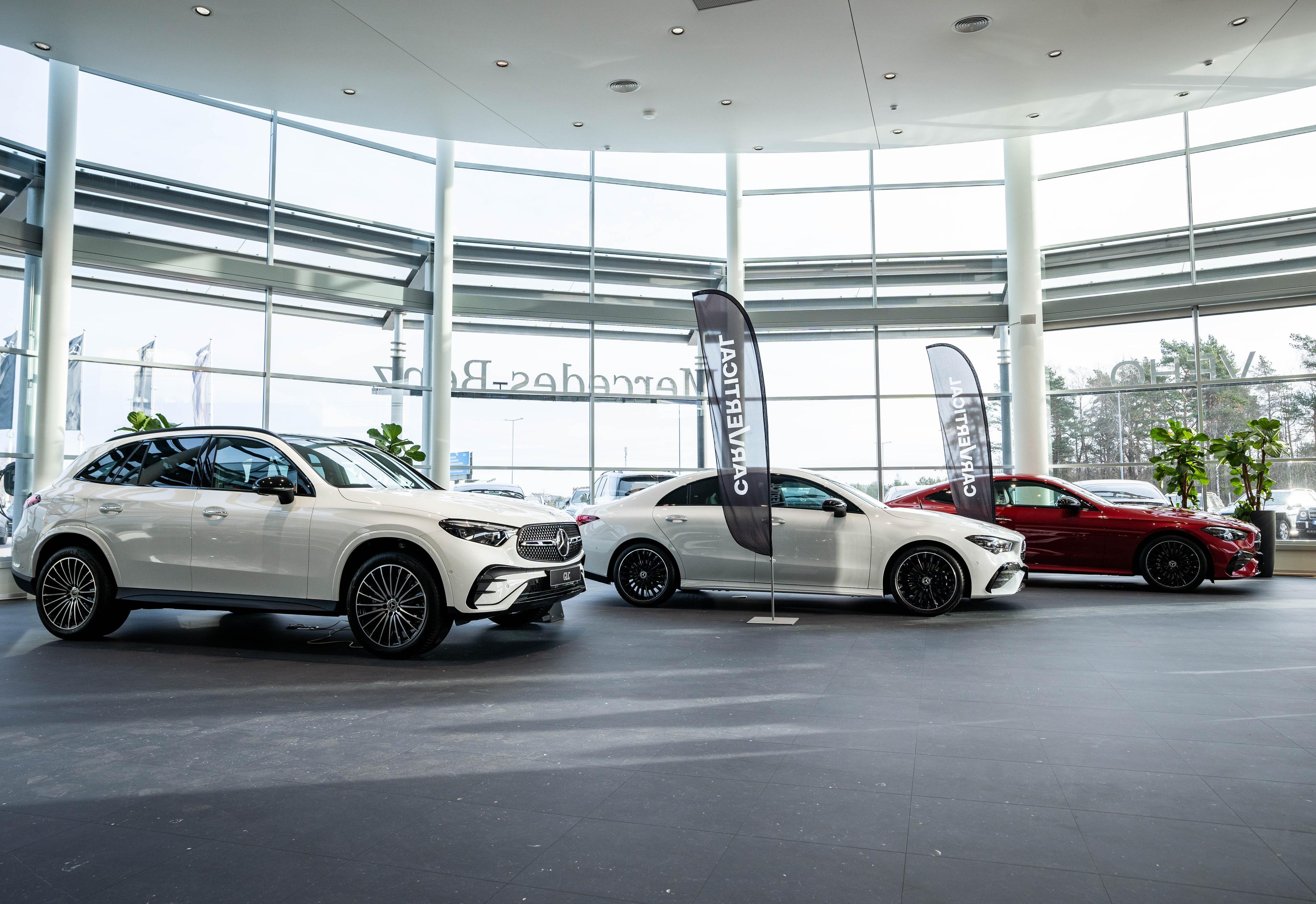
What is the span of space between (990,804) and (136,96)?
15.0m

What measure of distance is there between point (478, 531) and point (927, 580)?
4369 mm

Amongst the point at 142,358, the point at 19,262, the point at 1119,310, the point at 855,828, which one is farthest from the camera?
the point at 1119,310

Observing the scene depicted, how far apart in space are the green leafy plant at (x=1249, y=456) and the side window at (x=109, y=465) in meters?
13.8

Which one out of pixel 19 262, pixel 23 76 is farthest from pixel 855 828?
pixel 23 76

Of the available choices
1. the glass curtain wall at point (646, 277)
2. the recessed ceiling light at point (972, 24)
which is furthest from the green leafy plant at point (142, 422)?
the recessed ceiling light at point (972, 24)

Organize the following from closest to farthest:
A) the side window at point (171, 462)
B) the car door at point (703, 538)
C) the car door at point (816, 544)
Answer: the side window at point (171, 462)
the car door at point (816, 544)
the car door at point (703, 538)

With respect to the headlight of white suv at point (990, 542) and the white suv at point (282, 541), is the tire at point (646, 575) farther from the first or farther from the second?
the headlight of white suv at point (990, 542)

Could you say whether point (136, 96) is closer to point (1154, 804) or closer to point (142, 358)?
point (142, 358)

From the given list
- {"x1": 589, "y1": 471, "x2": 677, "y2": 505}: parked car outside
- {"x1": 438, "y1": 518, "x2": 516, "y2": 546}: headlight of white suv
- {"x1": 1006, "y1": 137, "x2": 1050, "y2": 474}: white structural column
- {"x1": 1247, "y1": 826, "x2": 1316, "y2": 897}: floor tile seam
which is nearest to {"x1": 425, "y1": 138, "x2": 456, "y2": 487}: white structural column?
{"x1": 589, "y1": 471, "x2": 677, "y2": 505}: parked car outside

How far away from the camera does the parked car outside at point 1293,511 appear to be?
14430mm

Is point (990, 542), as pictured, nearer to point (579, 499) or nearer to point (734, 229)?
point (579, 499)

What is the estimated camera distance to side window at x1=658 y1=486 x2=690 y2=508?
875 centimetres

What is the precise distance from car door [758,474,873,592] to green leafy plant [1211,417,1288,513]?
785 cm

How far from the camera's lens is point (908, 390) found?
17.1 metres
